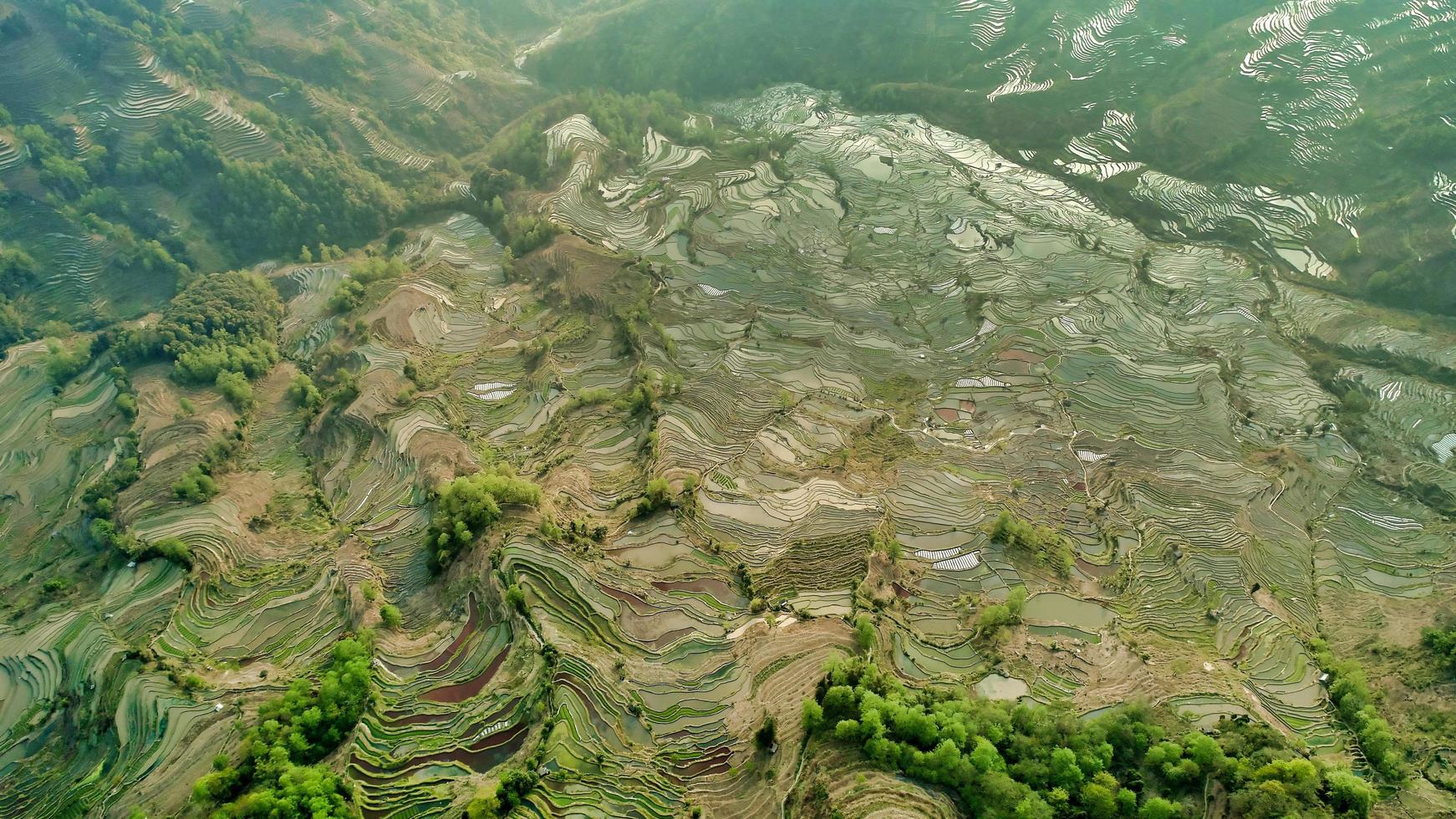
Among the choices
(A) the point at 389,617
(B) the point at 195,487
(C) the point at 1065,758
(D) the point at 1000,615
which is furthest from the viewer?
(B) the point at 195,487

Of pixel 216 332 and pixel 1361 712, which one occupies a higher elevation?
pixel 216 332

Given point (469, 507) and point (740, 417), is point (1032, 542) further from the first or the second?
point (469, 507)

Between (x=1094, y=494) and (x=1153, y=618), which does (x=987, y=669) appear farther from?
(x=1094, y=494)

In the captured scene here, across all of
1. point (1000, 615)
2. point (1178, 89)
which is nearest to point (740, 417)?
point (1000, 615)

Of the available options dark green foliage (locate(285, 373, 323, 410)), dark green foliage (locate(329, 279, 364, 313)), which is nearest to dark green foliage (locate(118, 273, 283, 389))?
dark green foliage (locate(285, 373, 323, 410))

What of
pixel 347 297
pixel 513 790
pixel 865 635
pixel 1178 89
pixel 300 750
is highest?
pixel 1178 89

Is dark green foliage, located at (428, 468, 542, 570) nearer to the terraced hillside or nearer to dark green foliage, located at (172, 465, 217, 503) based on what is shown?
dark green foliage, located at (172, 465, 217, 503)

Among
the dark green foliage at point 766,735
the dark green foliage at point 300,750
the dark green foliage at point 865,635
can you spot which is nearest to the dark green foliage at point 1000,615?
the dark green foliage at point 865,635
